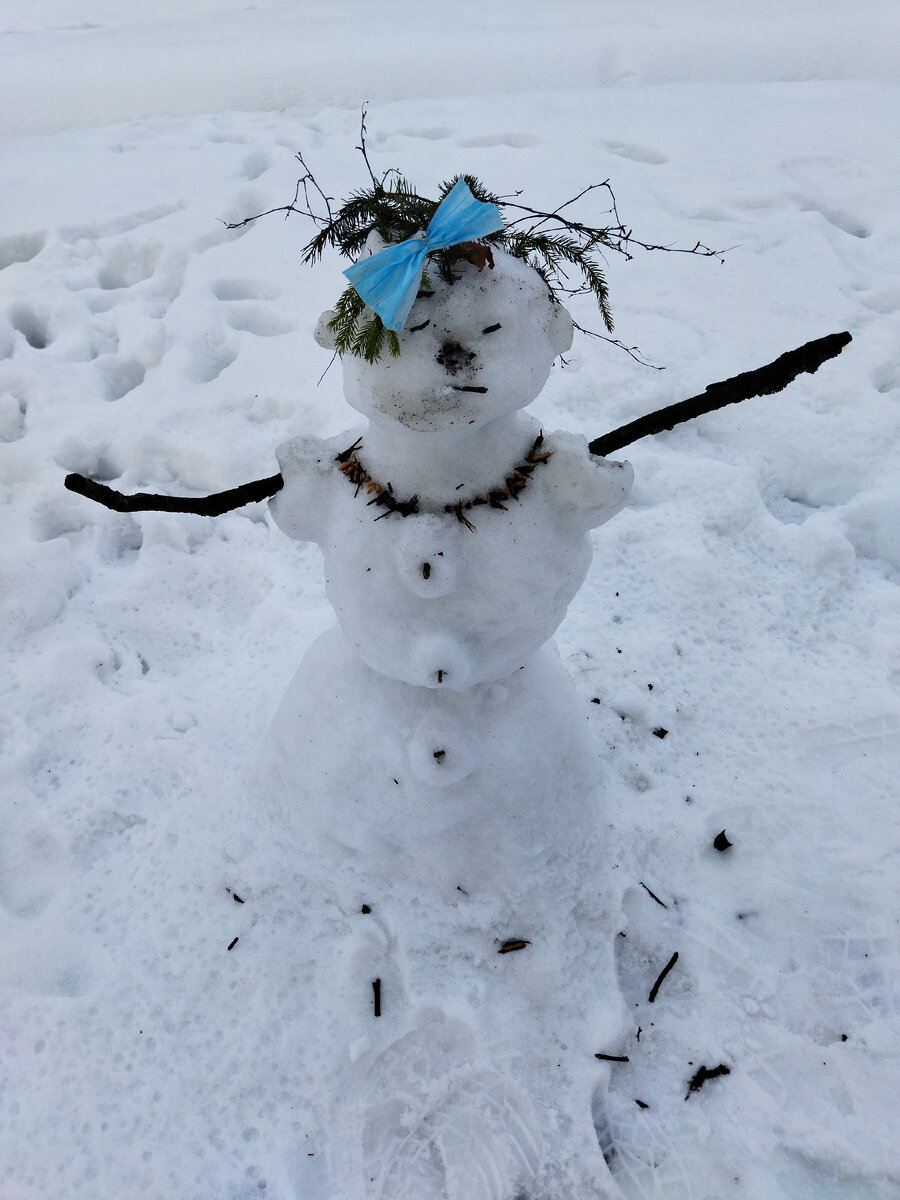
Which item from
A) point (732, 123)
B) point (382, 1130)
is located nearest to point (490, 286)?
point (382, 1130)

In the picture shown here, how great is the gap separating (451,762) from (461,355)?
723mm

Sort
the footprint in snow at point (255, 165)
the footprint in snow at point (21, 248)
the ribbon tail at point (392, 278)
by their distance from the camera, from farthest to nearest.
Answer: the footprint in snow at point (255, 165) < the footprint in snow at point (21, 248) < the ribbon tail at point (392, 278)

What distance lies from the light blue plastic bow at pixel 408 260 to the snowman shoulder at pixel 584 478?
341 mm

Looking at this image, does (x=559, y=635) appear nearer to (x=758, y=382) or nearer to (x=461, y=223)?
(x=758, y=382)

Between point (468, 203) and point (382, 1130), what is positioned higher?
point (468, 203)

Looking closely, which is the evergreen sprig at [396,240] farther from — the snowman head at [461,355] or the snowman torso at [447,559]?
the snowman torso at [447,559]

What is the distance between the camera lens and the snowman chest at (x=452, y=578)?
1.19 meters

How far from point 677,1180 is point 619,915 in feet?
1.44

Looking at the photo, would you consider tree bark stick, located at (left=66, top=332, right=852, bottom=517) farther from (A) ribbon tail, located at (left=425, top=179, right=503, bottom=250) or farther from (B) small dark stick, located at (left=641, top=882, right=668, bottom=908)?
(B) small dark stick, located at (left=641, top=882, right=668, bottom=908)

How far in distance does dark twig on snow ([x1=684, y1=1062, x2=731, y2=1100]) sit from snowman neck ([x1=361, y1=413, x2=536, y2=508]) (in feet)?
3.76

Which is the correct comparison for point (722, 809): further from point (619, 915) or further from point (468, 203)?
point (468, 203)

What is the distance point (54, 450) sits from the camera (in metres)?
2.58

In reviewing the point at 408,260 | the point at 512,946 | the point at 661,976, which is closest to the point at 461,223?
the point at 408,260

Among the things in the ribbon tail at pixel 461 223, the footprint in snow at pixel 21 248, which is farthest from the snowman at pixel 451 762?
the footprint in snow at pixel 21 248
